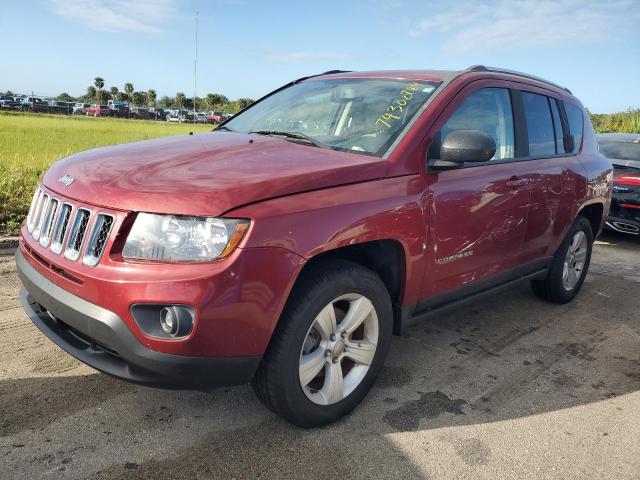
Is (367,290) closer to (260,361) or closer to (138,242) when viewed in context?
(260,361)

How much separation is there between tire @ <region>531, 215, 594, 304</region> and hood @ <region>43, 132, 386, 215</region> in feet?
8.37

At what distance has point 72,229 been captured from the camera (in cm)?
241

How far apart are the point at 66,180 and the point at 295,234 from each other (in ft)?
3.91

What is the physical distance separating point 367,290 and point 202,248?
897mm

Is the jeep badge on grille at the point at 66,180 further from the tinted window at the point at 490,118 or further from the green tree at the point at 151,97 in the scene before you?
the green tree at the point at 151,97

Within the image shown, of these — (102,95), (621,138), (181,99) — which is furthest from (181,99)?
(621,138)

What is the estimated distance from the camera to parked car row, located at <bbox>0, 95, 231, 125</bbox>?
46.9 metres

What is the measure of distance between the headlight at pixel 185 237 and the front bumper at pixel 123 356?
30cm

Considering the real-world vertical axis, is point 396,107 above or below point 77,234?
above

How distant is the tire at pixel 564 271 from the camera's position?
459cm

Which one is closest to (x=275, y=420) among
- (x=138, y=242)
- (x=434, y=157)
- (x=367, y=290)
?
(x=367, y=290)

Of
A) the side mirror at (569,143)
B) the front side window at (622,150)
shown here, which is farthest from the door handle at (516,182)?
the front side window at (622,150)

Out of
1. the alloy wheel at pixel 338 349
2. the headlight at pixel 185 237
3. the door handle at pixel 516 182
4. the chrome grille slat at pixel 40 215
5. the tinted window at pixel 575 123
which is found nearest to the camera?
the headlight at pixel 185 237

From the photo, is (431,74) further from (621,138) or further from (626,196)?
(621,138)
